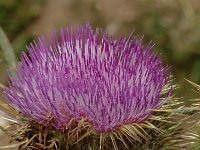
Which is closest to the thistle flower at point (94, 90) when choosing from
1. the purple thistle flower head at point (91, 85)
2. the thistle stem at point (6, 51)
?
the purple thistle flower head at point (91, 85)

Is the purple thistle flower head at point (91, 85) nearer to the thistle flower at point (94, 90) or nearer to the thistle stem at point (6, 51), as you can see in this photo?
the thistle flower at point (94, 90)

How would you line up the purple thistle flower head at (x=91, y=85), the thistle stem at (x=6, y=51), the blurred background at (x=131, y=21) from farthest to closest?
the blurred background at (x=131, y=21), the thistle stem at (x=6, y=51), the purple thistle flower head at (x=91, y=85)

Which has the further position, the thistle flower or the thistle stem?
the thistle stem

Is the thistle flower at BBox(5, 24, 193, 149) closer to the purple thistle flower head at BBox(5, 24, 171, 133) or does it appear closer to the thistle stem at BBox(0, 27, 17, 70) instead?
the purple thistle flower head at BBox(5, 24, 171, 133)

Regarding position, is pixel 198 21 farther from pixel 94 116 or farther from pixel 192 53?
pixel 94 116

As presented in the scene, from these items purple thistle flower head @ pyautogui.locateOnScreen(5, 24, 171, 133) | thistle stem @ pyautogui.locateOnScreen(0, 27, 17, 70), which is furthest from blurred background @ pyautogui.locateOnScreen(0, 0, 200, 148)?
purple thistle flower head @ pyautogui.locateOnScreen(5, 24, 171, 133)

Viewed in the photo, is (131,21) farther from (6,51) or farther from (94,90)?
(94,90)
